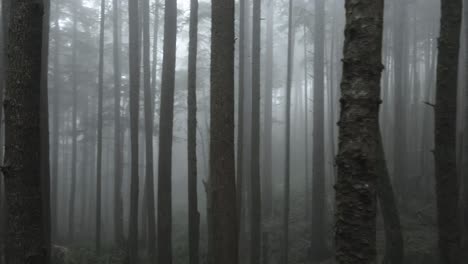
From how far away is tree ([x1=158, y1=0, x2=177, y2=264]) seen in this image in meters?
10.1

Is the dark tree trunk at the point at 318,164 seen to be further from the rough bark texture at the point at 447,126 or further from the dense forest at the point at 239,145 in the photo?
the rough bark texture at the point at 447,126

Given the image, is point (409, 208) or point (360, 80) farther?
point (409, 208)

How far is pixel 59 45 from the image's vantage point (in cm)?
2422

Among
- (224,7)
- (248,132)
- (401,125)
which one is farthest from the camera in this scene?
(248,132)

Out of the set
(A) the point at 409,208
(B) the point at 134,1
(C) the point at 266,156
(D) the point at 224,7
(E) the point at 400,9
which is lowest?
(A) the point at 409,208

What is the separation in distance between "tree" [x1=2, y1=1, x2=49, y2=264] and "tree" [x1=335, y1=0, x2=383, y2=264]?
320 centimetres

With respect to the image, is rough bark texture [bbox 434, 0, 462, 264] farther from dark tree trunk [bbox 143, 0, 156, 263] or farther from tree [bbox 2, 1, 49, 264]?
dark tree trunk [bbox 143, 0, 156, 263]

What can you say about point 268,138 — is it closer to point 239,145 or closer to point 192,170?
point 239,145

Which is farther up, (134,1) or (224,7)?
(134,1)

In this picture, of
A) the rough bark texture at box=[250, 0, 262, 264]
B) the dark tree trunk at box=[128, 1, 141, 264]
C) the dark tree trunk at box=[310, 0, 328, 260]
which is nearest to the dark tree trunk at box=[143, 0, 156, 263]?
the dark tree trunk at box=[128, 1, 141, 264]

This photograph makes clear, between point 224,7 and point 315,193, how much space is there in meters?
9.92

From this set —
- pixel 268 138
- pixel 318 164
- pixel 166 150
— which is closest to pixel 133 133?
pixel 166 150

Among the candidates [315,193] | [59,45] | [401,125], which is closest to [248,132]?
[315,193]

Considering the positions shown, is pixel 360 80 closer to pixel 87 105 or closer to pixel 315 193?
pixel 315 193
